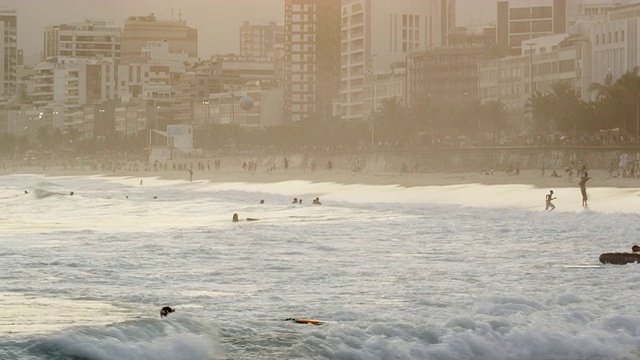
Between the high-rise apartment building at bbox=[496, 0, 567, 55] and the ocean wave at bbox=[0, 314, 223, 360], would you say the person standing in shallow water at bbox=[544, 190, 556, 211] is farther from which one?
the high-rise apartment building at bbox=[496, 0, 567, 55]

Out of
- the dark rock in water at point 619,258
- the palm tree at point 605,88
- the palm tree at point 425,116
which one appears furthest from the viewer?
the palm tree at point 425,116

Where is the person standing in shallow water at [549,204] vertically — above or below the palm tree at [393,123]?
below

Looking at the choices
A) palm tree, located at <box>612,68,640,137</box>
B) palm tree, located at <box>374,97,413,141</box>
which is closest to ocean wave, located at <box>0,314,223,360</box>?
palm tree, located at <box>612,68,640,137</box>

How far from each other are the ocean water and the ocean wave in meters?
0.03

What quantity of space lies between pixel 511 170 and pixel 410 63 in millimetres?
76137

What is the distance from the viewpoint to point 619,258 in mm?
28828

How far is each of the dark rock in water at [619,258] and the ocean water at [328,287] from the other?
294mm

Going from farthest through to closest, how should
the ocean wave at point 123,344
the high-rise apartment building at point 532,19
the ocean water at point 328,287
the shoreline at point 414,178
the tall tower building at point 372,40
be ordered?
1. the tall tower building at point 372,40
2. the high-rise apartment building at point 532,19
3. the shoreline at point 414,178
4. the ocean water at point 328,287
5. the ocean wave at point 123,344

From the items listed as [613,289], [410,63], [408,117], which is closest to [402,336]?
[613,289]

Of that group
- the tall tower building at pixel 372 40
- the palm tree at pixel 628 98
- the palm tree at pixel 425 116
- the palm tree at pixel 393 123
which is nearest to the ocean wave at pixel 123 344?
the palm tree at pixel 628 98

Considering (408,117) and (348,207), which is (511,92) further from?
(348,207)

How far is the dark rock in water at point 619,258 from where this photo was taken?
94.2ft

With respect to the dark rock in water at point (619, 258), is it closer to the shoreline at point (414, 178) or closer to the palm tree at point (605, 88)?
the shoreline at point (414, 178)

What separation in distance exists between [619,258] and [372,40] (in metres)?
161
